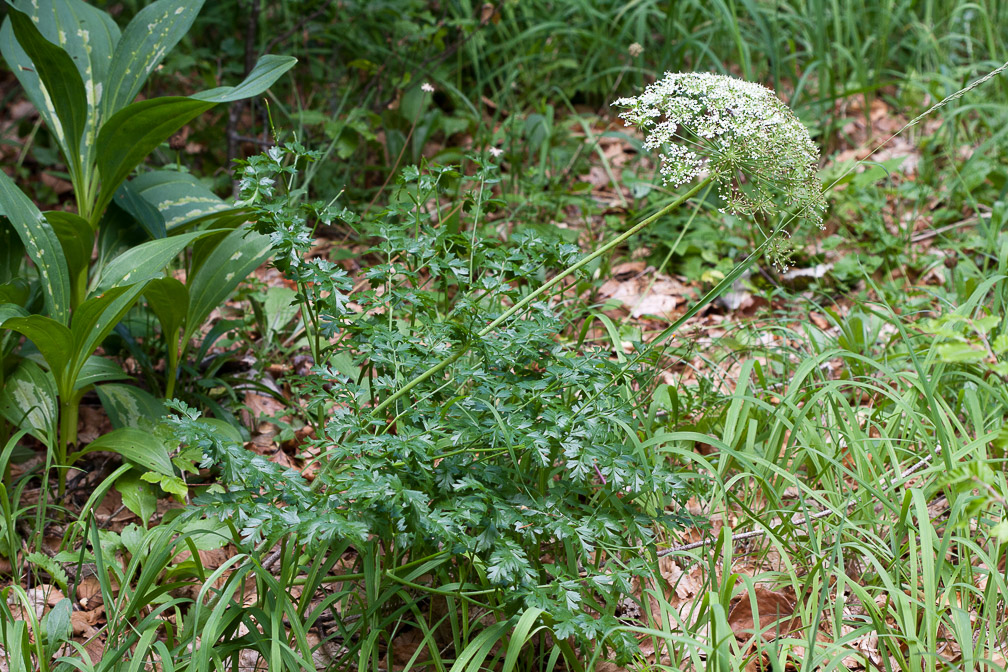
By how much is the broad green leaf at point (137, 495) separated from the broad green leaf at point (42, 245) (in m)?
0.39

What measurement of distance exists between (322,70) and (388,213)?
7.77 feet

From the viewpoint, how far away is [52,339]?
1644 mm

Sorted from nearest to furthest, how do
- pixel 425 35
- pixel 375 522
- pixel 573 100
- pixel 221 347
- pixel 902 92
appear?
pixel 375 522, pixel 221 347, pixel 425 35, pixel 902 92, pixel 573 100

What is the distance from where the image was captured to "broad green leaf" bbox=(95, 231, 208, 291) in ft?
5.74

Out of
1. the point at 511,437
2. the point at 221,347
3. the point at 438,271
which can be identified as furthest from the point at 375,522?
the point at 221,347

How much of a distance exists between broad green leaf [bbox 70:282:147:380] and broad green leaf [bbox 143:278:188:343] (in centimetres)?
9

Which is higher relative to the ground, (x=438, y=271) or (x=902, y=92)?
(x=438, y=271)

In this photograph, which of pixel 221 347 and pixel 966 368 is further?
pixel 221 347

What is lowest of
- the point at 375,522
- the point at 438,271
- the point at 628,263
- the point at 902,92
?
the point at 628,263

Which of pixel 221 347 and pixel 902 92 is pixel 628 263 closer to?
pixel 221 347

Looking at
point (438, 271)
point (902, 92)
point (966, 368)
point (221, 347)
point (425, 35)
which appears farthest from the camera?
point (902, 92)

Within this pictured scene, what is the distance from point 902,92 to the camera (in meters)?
3.61

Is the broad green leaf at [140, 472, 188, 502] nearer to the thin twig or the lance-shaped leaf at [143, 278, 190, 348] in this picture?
the lance-shaped leaf at [143, 278, 190, 348]

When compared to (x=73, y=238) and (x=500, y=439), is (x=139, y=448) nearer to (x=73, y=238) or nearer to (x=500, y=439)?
(x=73, y=238)
